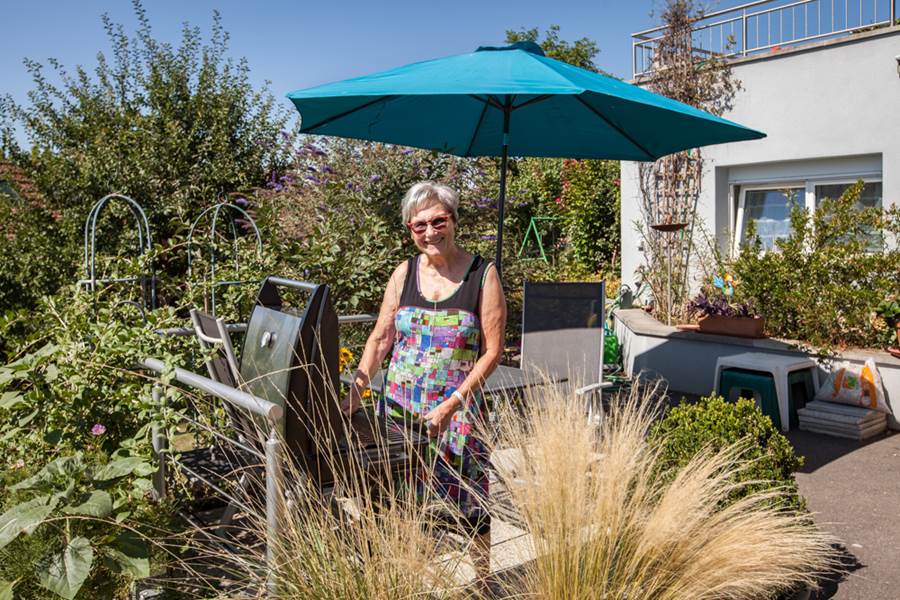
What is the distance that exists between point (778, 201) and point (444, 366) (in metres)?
6.65

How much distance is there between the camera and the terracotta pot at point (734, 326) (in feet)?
21.5

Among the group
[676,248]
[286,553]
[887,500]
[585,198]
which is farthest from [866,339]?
[585,198]

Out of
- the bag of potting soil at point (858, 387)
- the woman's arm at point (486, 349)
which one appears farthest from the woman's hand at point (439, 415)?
the bag of potting soil at point (858, 387)

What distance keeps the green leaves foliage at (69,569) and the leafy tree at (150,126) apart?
745cm

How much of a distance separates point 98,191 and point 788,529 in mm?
8729

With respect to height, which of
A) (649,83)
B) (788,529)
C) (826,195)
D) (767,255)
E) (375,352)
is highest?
(649,83)

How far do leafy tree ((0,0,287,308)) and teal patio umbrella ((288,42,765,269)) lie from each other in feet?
14.9

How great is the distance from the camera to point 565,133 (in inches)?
213

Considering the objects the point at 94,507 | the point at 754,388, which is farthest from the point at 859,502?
the point at 94,507

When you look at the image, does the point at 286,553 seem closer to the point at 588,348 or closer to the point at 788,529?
the point at 788,529

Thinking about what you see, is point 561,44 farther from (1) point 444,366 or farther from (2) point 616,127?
(1) point 444,366

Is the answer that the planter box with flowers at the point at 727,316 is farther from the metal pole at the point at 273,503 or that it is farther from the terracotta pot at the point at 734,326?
the metal pole at the point at 273,503

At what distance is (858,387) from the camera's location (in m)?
5.73

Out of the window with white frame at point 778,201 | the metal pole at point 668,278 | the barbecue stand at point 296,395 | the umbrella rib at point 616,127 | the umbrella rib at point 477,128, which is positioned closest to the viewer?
the barbecue stand at point 296,395
